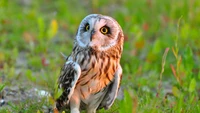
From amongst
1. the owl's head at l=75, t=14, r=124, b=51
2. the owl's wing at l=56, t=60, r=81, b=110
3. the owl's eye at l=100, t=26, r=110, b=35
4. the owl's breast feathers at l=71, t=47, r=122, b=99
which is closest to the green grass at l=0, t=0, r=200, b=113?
the owl's wing at l=56, t=60, r=81, b=110

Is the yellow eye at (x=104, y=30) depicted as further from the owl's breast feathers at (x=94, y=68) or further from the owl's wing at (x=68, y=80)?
the owl's wing at (x=68, y=80)

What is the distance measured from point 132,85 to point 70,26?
286 centimetres

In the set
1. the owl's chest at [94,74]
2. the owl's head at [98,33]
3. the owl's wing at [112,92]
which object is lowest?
the owl's wing at [112,92]

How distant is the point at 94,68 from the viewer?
181 inches

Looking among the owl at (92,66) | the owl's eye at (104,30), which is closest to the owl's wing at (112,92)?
the owl at (92,66)

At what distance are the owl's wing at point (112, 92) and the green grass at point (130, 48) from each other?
149mm

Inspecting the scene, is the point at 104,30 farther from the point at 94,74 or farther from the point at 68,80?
the point at 68,80

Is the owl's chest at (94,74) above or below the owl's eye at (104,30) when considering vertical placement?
below

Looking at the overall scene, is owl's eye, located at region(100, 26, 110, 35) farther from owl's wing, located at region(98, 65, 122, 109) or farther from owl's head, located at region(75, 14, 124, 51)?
owl's wing, located at region(98, 65, 122, 109)

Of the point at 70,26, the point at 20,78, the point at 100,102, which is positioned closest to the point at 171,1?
the point at 70,26

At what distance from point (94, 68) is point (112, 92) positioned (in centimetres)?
35

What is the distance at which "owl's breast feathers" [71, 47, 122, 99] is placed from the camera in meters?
4.60

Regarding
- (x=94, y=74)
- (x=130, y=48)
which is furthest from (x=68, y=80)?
(x=130, y=48)

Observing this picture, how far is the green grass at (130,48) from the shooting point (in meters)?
5.27
